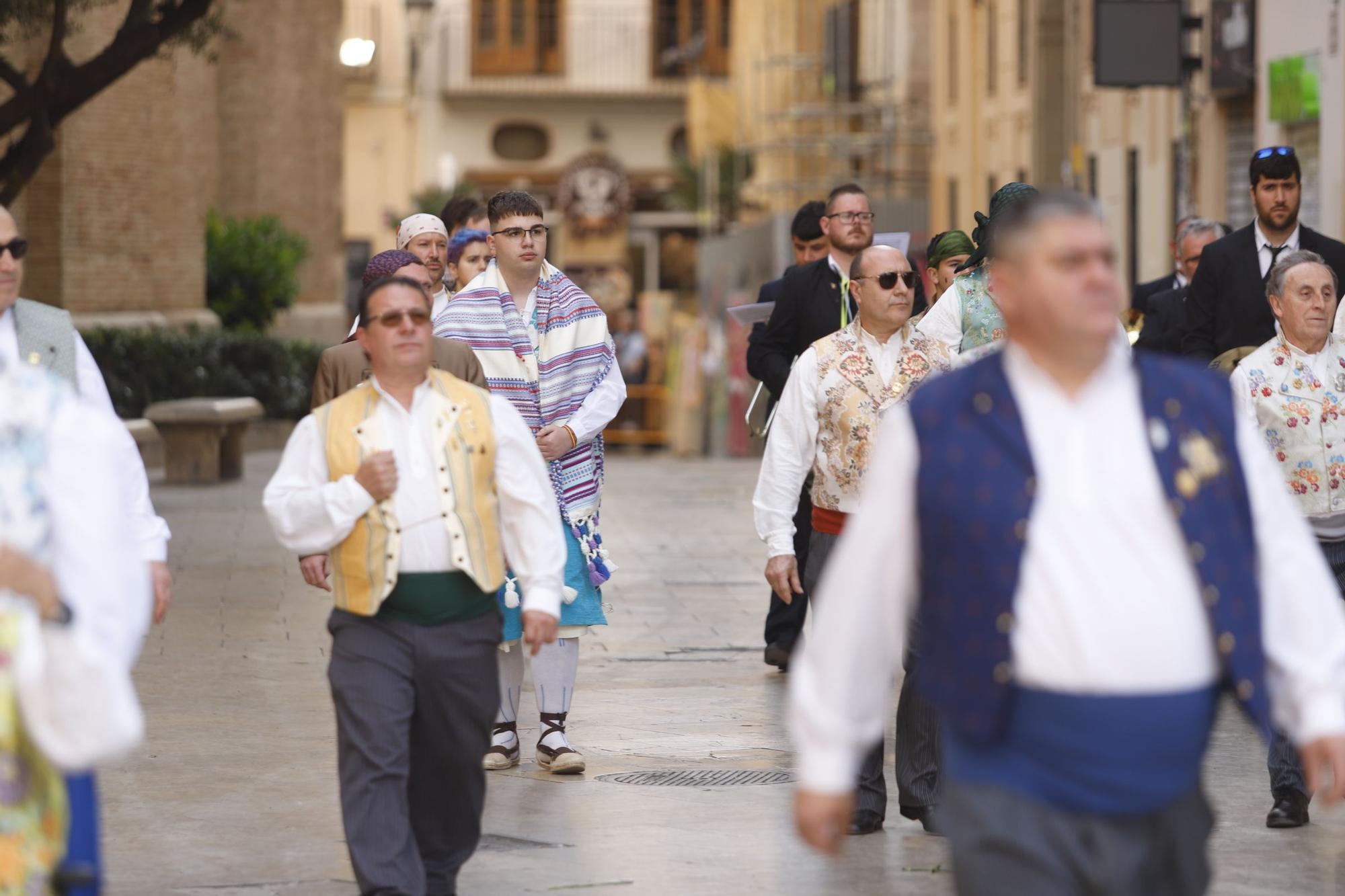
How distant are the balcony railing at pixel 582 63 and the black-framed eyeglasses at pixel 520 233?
2057 inches

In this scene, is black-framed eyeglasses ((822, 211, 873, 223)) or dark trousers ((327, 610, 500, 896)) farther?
black-framed eyeglasses ((822, 211, 873, 223))

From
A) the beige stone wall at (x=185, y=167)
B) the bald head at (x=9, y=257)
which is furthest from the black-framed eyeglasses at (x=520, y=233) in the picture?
the beige stone wall at (x=185, y=167)

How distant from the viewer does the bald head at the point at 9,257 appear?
5562 millimetres

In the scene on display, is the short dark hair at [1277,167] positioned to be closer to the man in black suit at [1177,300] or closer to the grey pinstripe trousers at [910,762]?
the man in black suit at [1177,300]

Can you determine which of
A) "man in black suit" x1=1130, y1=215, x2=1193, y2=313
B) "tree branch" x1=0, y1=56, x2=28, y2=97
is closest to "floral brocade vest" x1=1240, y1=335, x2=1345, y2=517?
"man in black suit" x1=1130, y1=215, x2=1193, y2=313

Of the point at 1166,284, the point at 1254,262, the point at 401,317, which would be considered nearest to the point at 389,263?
the point at 401,317

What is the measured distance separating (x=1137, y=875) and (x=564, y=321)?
4.84 meters

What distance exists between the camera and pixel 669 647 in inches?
456

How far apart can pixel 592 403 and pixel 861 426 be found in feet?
4.87

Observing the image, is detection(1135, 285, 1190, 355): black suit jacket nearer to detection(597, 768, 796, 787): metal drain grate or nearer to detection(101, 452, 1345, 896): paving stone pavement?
detection(101, 452, 1345, 896): paving stone pavement

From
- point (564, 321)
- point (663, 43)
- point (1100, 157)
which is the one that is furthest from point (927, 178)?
point (564, 321)

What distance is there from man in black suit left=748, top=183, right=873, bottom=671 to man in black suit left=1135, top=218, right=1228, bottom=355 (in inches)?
92.6

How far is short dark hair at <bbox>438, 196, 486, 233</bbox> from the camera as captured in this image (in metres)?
10.8

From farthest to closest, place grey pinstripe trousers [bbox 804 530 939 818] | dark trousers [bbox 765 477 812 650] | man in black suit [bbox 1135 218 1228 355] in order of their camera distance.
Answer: man in black suit [bbox 1135 218 1228 355] → dark trousers [bbox 765 477 812 650] → grey pinstripe trousers [bbox 804 530 939 818]
